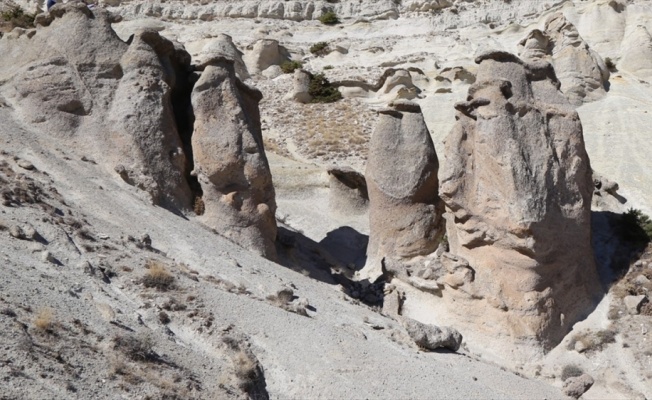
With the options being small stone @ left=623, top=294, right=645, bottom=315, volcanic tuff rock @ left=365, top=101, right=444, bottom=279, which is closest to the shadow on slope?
volcanic tuff rock @ left=365, top=101, right=444, bottom=279

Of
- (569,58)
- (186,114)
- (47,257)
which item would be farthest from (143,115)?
(569,58)

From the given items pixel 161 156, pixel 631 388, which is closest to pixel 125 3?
pixel 161 156

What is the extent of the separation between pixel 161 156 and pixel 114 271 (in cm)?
560

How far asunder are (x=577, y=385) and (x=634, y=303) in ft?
9.81

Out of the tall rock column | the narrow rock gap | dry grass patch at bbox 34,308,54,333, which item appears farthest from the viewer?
the narrow rock gap

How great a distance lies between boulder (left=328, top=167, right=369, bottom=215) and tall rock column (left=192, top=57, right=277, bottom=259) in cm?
515

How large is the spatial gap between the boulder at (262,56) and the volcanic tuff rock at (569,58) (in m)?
15.1

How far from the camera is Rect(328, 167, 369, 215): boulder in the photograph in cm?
2228

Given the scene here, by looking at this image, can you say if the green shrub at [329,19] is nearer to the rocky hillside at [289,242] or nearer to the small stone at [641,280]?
the rocky hillside at [289,242]

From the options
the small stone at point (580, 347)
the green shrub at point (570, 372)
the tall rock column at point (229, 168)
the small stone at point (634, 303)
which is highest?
the tall rock column at point (229, 168)

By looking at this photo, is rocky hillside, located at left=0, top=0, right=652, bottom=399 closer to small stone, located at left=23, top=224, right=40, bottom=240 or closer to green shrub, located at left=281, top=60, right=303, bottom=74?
small stone, located at left=23, top=224, right=40, bottom=240

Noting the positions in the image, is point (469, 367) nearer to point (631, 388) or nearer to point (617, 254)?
point (631, 388)

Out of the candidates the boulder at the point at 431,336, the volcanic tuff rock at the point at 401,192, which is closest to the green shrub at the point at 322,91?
the volcanic tuff rock at the point at 401,192

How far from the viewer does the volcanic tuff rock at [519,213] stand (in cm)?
1497
